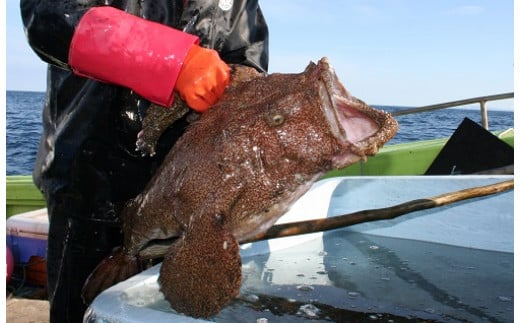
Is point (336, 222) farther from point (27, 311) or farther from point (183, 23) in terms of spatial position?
point (27, 311)

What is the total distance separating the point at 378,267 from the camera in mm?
3176

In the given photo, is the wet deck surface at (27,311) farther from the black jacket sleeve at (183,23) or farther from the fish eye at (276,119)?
the fish eye at (276,119)

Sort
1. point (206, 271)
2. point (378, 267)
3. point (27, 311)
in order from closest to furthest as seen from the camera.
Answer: point (206, 271), point (378, 267), point (27, 311)

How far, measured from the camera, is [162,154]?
8.69ft

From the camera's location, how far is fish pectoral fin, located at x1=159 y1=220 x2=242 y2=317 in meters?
1.72

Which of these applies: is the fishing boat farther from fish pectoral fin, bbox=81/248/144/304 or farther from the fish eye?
the fish eye

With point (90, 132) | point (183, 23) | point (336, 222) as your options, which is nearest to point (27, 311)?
point (90, 132)

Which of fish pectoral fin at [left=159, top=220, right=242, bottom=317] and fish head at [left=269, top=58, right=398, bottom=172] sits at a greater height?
fish head at [left=269, top=58, right=398, bottom=172]

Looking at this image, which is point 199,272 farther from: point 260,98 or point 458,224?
point 458,224

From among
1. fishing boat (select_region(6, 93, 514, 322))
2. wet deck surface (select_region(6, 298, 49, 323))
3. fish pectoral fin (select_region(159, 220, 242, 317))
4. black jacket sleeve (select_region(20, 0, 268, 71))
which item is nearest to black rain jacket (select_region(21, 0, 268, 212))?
black jacket sleeve (select_region(20, 0, 268, 71))

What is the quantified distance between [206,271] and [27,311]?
3.24m

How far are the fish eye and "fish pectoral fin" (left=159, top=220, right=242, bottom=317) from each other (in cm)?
40

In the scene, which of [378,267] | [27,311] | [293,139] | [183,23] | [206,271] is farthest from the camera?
[27,311]

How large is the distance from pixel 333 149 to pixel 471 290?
58.0 inches
